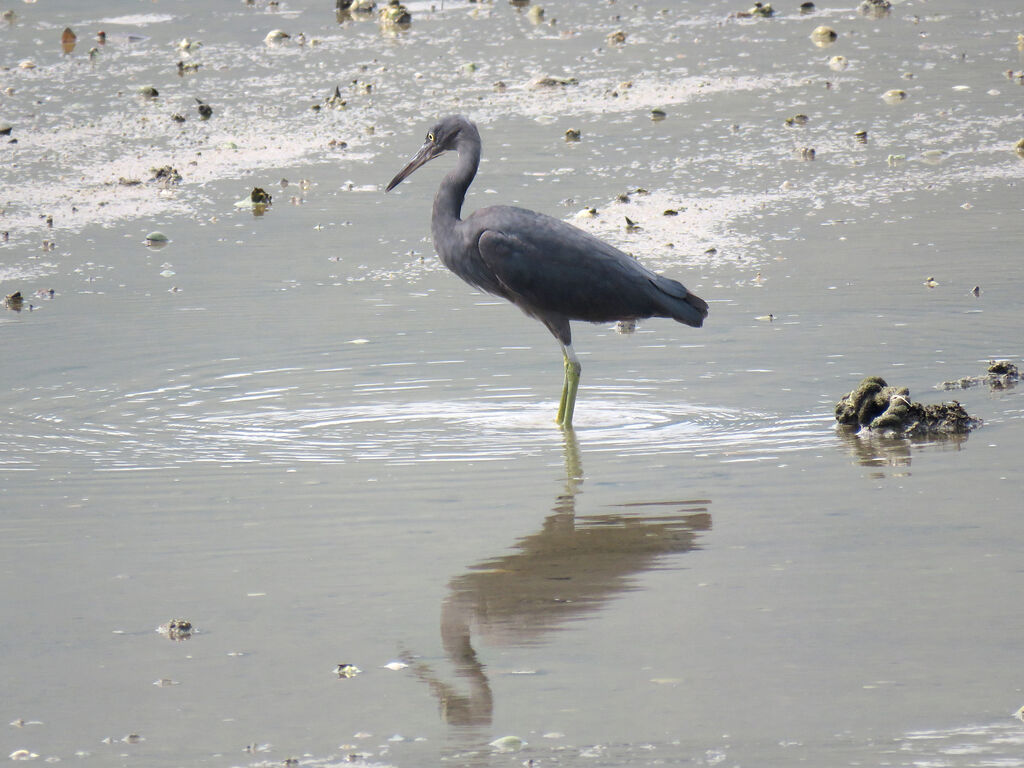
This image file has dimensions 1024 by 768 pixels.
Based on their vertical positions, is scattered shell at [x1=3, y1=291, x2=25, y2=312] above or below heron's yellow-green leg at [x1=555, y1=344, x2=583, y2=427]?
above

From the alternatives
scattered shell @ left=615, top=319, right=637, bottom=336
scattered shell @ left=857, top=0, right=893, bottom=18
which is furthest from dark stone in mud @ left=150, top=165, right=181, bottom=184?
scattered shell @ left=857, top=0, right=893, bottom=18

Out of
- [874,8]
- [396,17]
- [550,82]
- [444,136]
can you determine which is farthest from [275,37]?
[444,136]

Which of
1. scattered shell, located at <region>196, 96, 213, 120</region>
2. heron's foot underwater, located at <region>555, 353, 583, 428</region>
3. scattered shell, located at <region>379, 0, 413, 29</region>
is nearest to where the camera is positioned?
heron's foot underwater, located at <region>555, 353, 583, 428</region>

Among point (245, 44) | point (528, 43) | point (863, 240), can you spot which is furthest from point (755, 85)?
point (245, 44)

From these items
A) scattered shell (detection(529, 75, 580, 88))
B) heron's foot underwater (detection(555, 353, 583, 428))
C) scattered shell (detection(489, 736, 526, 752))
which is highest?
scattered shell (detection(529, 75, 580, 88))

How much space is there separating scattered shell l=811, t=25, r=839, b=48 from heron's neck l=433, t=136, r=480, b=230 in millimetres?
9120

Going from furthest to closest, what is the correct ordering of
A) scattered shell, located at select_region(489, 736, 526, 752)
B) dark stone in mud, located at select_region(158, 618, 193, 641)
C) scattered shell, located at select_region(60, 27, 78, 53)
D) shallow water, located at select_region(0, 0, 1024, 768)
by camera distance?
scattered shell, located at select_region(60, 27, 78, 53), dark stone in mud, located at select_region(158, 618, 193, 641), shallow water, located at select_region(0, 0, 1024, 768), scattered shell, located at select_region(489, 736, 526, 752)

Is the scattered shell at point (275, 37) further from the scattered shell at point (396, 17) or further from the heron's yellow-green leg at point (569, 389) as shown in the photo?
the heron's yellow-green leg at point (569, 389)

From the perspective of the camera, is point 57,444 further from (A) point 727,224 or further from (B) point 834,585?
(A) point 727,224

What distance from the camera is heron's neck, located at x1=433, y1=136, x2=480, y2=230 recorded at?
8.17 meters

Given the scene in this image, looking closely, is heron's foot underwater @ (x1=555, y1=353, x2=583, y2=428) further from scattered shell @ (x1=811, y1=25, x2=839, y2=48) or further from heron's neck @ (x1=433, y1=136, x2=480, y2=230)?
scattered shell @ (x1=811, y1=25, x2=839, y2=48)

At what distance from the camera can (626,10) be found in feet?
65.5

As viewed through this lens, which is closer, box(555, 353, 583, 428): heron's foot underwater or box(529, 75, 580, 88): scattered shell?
box(555, 353, 583, 428): heron's foot underwater

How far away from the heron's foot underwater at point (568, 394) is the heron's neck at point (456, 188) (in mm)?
1038
